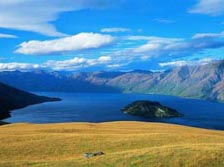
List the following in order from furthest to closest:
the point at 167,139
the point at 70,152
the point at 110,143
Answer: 1. the point at 167,139
2. the point at 110,143
3. the point at 70,152

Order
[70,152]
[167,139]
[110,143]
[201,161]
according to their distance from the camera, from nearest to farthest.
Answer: [201,161] → [70,152] → [110,143] → [167,139]

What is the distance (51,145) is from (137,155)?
18512 millimetres

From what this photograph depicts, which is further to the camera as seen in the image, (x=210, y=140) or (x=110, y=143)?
(x=210, y=140)

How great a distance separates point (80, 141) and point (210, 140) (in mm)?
21308

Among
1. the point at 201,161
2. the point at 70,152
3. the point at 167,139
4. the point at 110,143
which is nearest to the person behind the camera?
the point at 201,161

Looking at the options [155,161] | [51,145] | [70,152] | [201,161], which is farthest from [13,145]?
[201,161]

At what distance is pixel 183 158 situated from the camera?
43188 millimetres

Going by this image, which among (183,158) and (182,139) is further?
(182,139)

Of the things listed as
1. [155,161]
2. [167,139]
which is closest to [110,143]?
[167,139]

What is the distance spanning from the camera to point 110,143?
59.8 metres

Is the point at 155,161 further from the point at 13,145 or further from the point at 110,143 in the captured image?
the point at 13,145

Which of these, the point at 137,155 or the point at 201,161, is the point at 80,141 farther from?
the point at 201,161

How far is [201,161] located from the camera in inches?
1674

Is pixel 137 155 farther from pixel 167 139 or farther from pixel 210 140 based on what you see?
pixel 210 140
